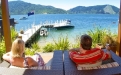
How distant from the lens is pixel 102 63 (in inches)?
92.1

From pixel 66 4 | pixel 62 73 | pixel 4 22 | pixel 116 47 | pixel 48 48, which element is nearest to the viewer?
pixel 62 73

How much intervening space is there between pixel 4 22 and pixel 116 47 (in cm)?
299

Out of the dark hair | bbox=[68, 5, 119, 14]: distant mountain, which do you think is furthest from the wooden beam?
bbox=[68, 5, 119, 14]: distant mountain

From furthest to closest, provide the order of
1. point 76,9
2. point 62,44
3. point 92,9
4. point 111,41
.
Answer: point 76,9
point 92,9
point 62,44
point 111,41

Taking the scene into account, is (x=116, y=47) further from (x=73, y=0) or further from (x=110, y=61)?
(x=73, y=0)

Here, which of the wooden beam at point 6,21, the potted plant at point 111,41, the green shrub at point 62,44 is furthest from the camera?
the green shrub at point 62,44

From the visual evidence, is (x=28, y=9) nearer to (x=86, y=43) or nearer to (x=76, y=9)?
(x=76, y=9)

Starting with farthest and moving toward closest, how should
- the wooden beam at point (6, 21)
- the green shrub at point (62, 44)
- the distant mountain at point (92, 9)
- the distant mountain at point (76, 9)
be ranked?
the distant mountain at point (92, 9) < the distant mountain at point (76, 9) < the green shrub at point (62, 44) < the wooden beam at point (6, 21)

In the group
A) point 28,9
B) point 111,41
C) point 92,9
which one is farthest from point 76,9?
point 111,41

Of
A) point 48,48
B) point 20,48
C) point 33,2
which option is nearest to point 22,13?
point 33,2

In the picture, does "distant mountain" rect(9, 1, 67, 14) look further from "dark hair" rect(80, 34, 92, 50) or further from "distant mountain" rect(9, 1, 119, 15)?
"dark hair" rect(80, 34, 92, 50)

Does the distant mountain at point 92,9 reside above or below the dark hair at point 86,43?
above

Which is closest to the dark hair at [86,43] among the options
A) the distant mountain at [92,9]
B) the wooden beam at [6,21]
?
the wooden beam at [6,21]

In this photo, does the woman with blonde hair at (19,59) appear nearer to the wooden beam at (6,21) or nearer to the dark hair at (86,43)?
the dark hair at (86,43)
